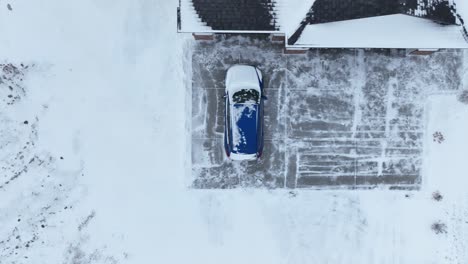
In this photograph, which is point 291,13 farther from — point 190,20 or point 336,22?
point 190,20

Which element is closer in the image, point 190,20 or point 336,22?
point 336,22

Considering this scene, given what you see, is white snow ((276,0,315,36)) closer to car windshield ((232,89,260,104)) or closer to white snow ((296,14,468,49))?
white snow ((296,14,468,49))

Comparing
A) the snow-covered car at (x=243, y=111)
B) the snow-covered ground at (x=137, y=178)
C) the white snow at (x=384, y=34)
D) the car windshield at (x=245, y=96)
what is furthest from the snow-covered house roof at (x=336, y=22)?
the snow-covered ground at (x=137, y=178)

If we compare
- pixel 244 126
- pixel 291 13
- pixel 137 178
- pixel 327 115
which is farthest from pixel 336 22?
pixel 137 178

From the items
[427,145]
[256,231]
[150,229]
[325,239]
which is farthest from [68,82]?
[427,145]

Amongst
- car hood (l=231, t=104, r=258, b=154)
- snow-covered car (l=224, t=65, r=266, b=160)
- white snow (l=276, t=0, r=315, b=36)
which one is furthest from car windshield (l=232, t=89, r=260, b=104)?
white snow (l=276, t=0, r=315, b=36)

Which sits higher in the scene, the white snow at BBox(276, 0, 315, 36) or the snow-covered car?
the white snow at BBox(276, 0, 315, 36)

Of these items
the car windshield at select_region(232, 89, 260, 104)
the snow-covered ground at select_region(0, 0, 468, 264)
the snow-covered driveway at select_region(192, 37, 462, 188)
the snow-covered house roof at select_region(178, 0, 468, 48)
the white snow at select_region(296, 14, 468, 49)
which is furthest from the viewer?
the snow-covered driveway at select_region(192, 37, 462, 188)
